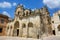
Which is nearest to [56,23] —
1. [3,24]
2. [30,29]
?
[30,29]

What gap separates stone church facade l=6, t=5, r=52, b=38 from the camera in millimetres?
41138

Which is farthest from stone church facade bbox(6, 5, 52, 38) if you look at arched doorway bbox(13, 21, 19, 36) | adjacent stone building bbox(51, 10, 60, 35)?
adjacent stone building bbox(51, 10, 60, 35)

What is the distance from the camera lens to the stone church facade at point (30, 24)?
41138 millimetres

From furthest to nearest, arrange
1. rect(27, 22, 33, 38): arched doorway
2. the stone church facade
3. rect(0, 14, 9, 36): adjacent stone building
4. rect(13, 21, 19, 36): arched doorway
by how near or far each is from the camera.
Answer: rect(0, 14, 9, 36): adjacent stone building → rect(13, 21, 19, 36): arched doorway → rect(27, 22, 33, 38): arched doorway → the stone church facade

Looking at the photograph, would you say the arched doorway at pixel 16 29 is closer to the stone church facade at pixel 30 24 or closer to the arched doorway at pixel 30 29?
the stone church facade at pixel 30 24

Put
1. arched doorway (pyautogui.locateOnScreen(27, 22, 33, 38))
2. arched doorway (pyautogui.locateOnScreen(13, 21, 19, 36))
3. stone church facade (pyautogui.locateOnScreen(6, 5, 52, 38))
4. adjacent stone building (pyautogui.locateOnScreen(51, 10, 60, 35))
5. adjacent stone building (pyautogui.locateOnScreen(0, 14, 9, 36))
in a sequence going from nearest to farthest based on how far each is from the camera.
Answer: stone church facade (pyautogui.locateOnScreen(6, 5, 52, 38))
arched doorway (pyautogui.locateOnScreen(27, 22, 33, 38))
adjacent stone building (pyautogui.locateOnScreen(51, 10, 60, 35))
arched doorway (pyautogui.locateOnScreen(13, 21, 19, 36))
adjacent stone building (pyautogui.locateOnScreen(0, 14, 9, 36))

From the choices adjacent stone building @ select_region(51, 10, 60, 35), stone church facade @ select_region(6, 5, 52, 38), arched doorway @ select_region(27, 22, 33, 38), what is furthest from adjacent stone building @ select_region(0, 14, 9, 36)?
adjacent stone building @ select_region(51, 10, 60, 35)

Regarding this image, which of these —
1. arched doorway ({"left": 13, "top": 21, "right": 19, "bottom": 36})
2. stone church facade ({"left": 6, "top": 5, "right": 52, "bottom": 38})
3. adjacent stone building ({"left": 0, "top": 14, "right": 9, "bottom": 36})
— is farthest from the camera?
adjacent stone building ({"left": 0, "top": 14, "right": 9, "bottom": 36})

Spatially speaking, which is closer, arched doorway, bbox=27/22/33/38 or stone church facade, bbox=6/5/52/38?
stone church facade, bbox=6/5/52/38

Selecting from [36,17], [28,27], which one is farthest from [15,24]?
[36,17]

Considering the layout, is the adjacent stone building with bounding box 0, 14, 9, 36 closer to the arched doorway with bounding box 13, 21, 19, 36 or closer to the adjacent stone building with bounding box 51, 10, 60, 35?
the arched doorway with bounding box 13, 21, 19, 36

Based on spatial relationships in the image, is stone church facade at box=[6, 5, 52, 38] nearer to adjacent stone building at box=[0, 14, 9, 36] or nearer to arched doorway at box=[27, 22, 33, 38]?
arched doorway at box=[27, 22, 33, 38]

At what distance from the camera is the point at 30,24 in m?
44.1

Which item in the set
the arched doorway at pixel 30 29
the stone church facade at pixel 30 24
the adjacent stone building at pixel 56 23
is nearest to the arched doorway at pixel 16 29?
the stone church facade at pixel 30 24
